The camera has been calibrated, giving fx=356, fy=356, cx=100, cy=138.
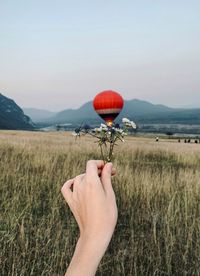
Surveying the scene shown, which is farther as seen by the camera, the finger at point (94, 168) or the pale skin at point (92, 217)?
the finger at point (94, 168)

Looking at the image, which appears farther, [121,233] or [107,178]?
[121,233]

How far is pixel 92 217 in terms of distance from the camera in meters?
0.86

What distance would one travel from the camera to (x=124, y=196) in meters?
6.19

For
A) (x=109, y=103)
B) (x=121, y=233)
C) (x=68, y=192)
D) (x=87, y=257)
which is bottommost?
(x=121, y=233)

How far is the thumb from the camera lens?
0.91 metres

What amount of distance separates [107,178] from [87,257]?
8.3 inches

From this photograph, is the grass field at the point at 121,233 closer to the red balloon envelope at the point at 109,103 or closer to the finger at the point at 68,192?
the red balloon envelope at the point at 109,103

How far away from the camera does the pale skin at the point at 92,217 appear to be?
0.81 m

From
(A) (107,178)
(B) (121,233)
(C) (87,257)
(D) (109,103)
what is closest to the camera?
(C) (87,257)

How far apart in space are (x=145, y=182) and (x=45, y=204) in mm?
1970

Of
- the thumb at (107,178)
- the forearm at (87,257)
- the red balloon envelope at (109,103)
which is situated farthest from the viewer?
the red balloon envelope at (109,103)

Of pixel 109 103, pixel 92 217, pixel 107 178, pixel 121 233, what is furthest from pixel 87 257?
pixel 121 233

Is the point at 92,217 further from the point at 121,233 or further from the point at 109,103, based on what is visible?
the point at 121,233

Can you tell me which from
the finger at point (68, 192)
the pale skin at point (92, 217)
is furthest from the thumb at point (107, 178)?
the finger at point (68, 192)
